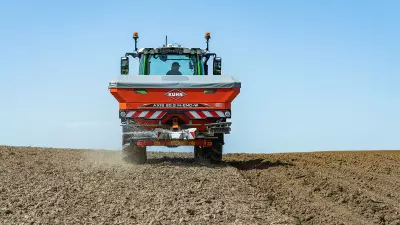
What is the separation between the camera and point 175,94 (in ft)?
44.1

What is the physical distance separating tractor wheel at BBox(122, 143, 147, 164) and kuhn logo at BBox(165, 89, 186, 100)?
4.86 ft

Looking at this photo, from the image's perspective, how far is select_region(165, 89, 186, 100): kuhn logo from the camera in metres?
13.4

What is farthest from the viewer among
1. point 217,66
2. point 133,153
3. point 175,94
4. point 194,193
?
point 217,66

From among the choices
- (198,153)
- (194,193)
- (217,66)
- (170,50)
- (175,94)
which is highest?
(170,50)

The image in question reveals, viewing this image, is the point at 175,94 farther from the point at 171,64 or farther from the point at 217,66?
the point at 217,66

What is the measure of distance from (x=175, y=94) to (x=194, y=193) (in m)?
4.49

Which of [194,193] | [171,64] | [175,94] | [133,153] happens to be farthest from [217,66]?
[194,193]

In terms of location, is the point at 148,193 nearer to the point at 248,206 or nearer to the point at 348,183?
the point at 248,206

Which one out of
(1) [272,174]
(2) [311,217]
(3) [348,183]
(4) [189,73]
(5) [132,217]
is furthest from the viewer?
(4) [189,73]

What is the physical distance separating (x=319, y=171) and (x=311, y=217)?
5.05m

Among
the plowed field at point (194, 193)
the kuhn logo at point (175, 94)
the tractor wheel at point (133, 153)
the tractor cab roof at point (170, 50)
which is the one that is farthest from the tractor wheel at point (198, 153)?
the tractor cab roof at point (170, 50)

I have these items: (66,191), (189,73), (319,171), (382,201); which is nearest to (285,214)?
(382,201)

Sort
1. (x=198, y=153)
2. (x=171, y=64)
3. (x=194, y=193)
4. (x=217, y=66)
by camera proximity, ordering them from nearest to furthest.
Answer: (x=194, y=193)
(x=217, y=66)
(x=171, y=64)
(x=198, y=153)

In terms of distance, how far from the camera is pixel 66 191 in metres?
9.14
